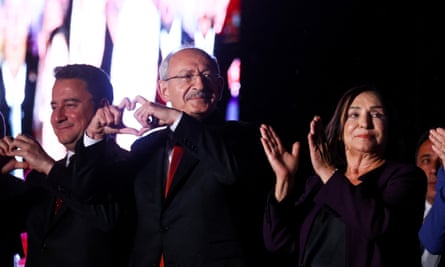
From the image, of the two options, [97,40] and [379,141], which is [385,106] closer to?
[379,141]

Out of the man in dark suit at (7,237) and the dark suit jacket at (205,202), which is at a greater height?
the dark suit jacket at (205,202)

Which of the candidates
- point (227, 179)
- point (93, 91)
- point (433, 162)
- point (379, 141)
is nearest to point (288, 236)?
point (227, 179)

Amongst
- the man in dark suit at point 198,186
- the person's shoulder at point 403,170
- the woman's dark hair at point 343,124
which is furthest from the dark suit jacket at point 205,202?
the person's shoulder at point 403,170

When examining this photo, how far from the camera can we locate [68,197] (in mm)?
2375

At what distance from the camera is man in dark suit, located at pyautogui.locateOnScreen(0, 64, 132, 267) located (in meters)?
2.36

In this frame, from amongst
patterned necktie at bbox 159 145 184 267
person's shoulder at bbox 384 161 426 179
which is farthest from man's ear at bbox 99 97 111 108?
person's shoulder at bbox 384 161 426 179

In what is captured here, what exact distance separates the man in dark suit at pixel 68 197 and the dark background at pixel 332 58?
1.52 m

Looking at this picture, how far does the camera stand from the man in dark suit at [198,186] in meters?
2.24

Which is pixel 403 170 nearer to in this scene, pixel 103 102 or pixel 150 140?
pixel 150 140

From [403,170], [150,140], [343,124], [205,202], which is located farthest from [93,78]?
[403,170]

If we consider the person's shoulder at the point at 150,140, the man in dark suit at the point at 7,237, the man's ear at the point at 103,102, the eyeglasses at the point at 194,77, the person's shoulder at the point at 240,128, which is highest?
the eyeglasses at the point at 194,77

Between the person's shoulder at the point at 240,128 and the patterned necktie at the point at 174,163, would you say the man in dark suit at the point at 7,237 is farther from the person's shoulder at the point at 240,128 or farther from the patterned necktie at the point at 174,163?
the person's shoulder at the point at 240,128

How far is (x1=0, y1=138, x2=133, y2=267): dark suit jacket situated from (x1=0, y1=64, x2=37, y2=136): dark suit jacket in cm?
134

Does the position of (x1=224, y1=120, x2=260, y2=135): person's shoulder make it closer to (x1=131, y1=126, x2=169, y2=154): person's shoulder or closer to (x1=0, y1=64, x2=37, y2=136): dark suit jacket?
(x1=131, y1=126, x2=169, y2=154): person's shoulder
